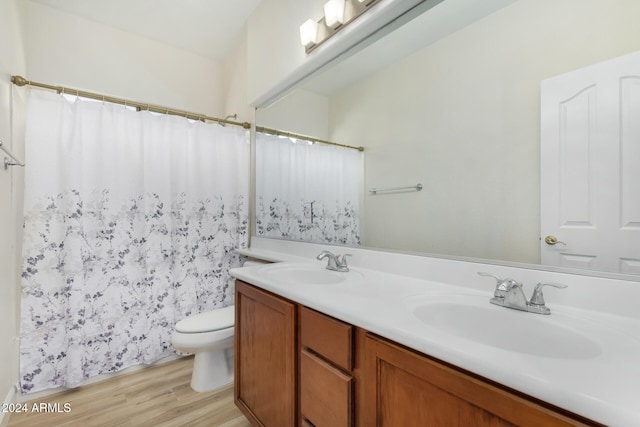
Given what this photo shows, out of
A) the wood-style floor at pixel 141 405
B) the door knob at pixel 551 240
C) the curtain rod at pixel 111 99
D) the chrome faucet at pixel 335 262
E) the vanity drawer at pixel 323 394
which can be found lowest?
the wood-style floor at pixel 141 405

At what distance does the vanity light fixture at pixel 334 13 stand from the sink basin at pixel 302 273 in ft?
4.20

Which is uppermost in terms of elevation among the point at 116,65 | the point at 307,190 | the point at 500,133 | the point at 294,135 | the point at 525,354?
the point at 116,65

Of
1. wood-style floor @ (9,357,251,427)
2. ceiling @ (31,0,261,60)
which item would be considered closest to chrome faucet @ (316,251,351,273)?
wood-style floor @ (9,357,251,427)

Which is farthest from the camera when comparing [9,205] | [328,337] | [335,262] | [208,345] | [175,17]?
[175,17]

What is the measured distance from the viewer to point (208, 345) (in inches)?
67.5

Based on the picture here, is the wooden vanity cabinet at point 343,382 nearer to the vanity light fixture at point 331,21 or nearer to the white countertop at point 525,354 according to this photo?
the white countertop at point 525,354

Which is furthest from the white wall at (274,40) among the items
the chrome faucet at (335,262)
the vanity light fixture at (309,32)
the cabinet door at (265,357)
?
the cabinet door at (265,357)

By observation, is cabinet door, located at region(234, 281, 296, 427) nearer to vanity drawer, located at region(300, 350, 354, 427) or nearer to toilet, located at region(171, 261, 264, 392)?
vanity drawer, located at region(300, 350, 354, 427)

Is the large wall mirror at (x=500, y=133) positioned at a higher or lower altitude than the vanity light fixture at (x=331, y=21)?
lower

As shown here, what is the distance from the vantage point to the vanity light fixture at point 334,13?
1467 millimetres

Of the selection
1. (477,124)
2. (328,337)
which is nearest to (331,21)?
(477,124)

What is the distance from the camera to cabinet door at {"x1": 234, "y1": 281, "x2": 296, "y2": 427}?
3.55 ft

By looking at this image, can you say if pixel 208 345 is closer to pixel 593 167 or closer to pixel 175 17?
pixel 593 167

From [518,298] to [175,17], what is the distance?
2.80 meters
